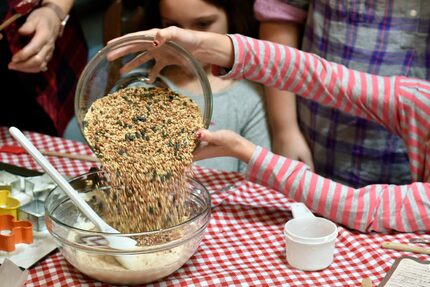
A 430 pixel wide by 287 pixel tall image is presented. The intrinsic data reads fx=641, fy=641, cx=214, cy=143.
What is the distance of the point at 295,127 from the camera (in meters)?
1.87

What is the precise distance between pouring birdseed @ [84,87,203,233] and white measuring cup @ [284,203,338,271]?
0.67ft

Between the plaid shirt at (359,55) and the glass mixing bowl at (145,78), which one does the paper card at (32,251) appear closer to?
the glass mixing bowl at (145,78)

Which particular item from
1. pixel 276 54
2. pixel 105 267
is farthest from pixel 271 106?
pixel 105 267

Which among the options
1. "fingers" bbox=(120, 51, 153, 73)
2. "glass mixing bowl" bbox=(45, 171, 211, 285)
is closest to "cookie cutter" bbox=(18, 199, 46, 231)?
"glass mixing bowl" bbox=(45, 171, 211, 285)

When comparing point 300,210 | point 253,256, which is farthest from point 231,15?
point 253,256

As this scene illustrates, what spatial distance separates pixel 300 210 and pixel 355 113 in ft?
1.12

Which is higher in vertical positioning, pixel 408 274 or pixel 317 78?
pixel 317 78

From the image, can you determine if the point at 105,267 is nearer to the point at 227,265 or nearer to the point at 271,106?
the point at 227,265

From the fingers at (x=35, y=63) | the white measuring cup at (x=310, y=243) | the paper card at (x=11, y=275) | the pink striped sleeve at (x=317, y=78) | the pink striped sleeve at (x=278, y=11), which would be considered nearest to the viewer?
the paper card at (x=11, y=275)

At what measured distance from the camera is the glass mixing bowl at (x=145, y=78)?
1258 millimetres

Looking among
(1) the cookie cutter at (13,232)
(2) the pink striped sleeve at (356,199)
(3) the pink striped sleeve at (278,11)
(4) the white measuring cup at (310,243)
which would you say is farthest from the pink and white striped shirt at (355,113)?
(1) the cookie cutter at (13,232)

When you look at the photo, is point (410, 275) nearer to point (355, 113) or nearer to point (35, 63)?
point (355, 113)

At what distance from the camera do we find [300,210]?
129cm

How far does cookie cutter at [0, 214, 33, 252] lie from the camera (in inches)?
46.4
